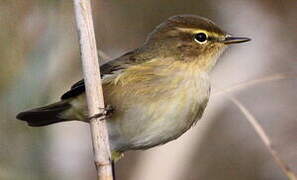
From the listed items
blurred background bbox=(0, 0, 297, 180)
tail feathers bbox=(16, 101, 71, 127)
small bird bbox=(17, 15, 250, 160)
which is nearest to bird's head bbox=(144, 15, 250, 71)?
small bird bbox=(17, 15, 250, 160)

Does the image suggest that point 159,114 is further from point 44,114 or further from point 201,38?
point 44,114

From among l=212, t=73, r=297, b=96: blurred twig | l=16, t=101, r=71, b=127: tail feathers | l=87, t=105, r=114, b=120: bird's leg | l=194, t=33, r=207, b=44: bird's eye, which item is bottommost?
l=87, t=105, r=114, b=120: bird's leg

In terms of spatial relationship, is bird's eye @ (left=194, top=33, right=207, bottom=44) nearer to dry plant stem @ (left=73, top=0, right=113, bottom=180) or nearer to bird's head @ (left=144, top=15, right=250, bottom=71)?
bird's head @ (left=144, top=15, right=250, bottom=71)

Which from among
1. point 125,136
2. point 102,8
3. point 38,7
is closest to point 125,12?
point 102,8

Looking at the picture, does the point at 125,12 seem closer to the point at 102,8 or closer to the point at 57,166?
the point at 102,8

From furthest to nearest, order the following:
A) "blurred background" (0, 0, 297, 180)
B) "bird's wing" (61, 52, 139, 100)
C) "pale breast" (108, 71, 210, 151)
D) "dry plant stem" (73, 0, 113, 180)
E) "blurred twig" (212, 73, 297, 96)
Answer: "blurred background" (0, 0, 297, 180) < "blurred twig" (212, 73, 297, 96) < "bird's wing" (61, 52, 139, 100) < "pale breast" (108, 71, 210, 151) < "dry plant stem" (73, 0, 113, 180)

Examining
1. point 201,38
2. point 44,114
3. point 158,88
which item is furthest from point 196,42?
point 44,114

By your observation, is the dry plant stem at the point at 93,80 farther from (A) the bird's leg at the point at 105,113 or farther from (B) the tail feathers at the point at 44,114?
(B) the tail feathers at the point at 44,114
